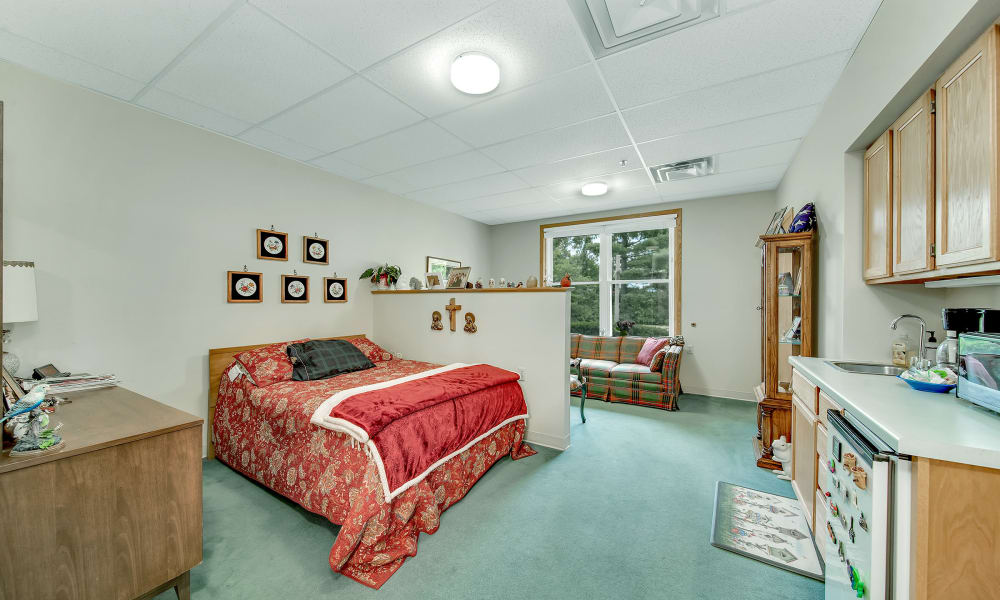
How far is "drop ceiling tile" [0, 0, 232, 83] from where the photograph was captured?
172 cm

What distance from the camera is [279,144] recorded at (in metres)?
3.25

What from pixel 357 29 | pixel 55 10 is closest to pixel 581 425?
pixel 357 29

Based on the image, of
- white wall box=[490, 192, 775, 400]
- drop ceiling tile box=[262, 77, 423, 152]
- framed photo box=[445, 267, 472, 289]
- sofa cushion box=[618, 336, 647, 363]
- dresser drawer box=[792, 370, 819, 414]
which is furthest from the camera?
sofa cushion box=[618, 336, 647, 363]

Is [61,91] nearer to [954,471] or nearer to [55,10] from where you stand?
[55,10]

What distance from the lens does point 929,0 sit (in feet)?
4.56

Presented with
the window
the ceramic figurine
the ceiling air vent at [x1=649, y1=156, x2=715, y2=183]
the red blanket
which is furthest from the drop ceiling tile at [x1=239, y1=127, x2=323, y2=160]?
the ceramic figurine

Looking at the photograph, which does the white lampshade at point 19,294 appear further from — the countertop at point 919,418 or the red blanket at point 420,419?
the countertop at point 919,418

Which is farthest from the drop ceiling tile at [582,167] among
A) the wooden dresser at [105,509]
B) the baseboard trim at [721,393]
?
the wooden dresser at [105,509]

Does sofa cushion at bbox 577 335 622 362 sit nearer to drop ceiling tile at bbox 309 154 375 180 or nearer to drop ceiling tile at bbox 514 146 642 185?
drop ceiling tile at bbox 514 146 642 185

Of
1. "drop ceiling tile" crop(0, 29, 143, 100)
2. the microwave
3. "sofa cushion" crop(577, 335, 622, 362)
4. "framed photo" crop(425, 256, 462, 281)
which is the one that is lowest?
"sofa cushion" crop(577, 335, 622, 362)

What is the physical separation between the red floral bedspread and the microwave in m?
2.34

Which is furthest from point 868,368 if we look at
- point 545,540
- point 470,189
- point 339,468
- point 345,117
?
point 470,189

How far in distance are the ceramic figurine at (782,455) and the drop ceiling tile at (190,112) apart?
4703 millimetres

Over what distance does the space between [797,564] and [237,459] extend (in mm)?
3503
